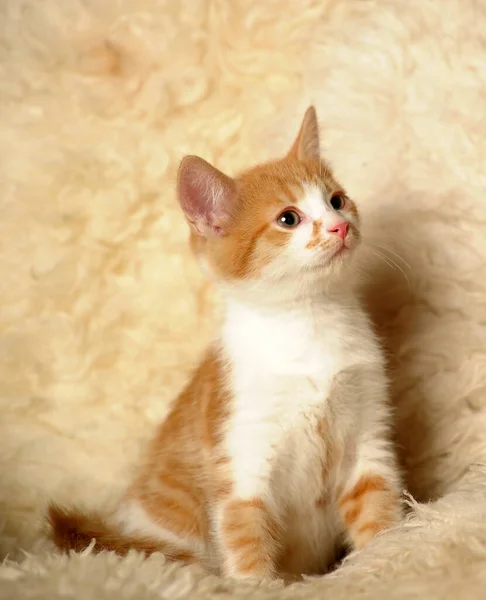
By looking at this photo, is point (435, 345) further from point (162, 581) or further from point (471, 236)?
point (162, 581)

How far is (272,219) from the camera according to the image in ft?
4.08

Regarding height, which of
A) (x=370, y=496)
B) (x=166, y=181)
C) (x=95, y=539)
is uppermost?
(x=166, y=181)

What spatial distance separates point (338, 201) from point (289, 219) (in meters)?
0.11

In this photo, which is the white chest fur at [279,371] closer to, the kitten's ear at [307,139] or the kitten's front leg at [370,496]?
the kitten's front leg at [370,496]

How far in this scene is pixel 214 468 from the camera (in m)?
1.25

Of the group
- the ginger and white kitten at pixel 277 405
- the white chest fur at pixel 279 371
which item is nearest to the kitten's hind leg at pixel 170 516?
the ginger and white kitten at pixel 277 405

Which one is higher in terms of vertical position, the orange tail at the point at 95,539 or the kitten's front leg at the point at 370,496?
the kitten's front leg at the point at 370,496

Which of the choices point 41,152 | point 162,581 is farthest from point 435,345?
point 41,152

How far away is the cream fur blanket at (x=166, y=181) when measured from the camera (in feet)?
4.73

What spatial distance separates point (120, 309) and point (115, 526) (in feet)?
1.41

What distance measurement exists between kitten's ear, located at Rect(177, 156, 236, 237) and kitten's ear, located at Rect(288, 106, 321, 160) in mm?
137

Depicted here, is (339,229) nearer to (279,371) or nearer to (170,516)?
(279,371)

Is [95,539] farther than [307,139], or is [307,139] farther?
[307,139]

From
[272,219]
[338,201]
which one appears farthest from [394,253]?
[272,219]
